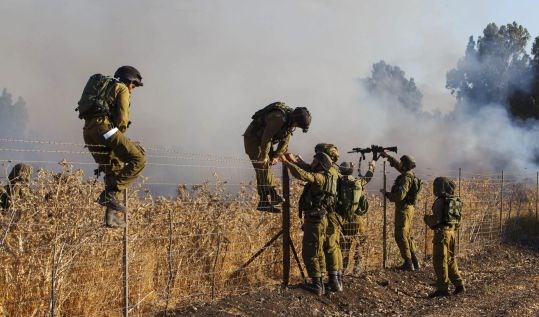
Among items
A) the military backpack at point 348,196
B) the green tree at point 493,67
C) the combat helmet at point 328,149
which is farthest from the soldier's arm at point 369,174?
the green tree at point 493,67

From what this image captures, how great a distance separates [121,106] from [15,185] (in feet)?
4.47

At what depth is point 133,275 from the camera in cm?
666

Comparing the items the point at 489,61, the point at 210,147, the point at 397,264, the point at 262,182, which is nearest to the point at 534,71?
the point at 489,61

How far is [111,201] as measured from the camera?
565cm

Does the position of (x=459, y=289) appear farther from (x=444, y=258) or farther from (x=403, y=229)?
(x=403, y=229)

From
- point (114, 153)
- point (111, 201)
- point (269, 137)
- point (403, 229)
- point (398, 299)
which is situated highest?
point (269, 137)

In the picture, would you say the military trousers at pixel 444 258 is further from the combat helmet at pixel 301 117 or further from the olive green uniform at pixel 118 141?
the olive green uniform at pixel 118 141

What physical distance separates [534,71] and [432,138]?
8.53 m

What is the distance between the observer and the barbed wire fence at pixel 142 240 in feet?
18.9

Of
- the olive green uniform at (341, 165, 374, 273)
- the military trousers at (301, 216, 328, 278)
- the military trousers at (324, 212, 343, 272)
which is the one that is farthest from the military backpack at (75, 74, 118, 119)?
the olive green uniform at (341, 165, 374, 273)

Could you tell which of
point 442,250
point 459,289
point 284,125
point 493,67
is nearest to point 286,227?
point 284,125

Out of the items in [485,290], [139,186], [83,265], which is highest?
[139,186]

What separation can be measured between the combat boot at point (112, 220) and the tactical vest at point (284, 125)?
7.95 feet

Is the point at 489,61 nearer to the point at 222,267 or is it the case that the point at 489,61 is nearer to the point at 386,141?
the point at 386,141
